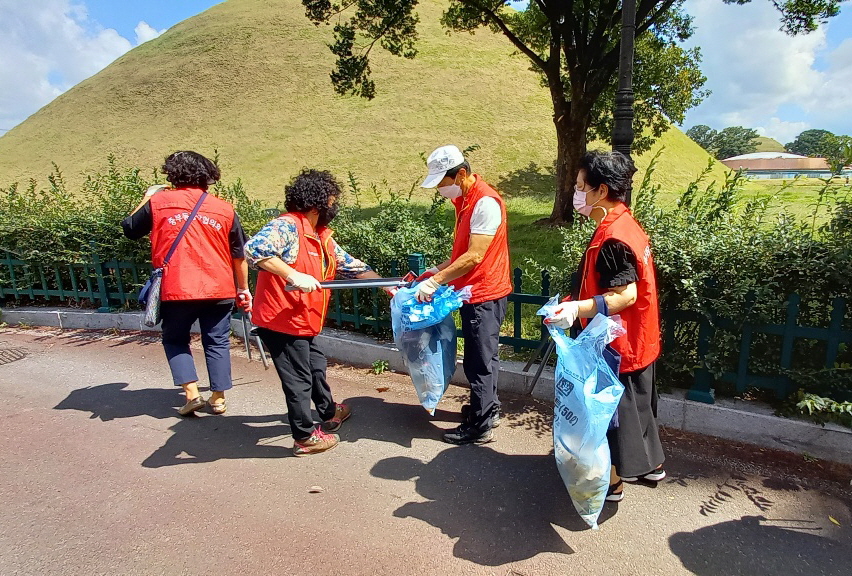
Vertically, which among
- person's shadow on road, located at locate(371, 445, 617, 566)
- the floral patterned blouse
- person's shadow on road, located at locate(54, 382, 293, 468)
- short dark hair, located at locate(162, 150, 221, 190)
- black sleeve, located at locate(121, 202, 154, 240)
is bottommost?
person's shadow on road, located at locate(371, 445, 617, 566)

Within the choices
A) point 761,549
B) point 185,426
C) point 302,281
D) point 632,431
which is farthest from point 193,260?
point 761,549

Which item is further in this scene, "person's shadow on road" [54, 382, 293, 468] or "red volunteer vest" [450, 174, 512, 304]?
"person's shadow on road" [54, 382, 293, 468]

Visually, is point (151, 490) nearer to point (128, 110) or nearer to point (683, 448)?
point (683, 448)

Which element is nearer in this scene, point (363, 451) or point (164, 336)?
point (363, 451)

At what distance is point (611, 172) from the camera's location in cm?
241

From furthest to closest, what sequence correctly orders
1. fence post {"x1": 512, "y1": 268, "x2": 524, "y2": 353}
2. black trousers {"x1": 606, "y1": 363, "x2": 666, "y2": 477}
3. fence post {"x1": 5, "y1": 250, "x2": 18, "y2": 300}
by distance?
fence post {"x1": 5, "y1": 250, "x2": 18, "y2": 300}
fence post {"x1": 512, "y1": 268, "x2": 524, "y2": 353}
black trousers {"x1": 606, "y1": 363, "x2": 666, "y2": 477}

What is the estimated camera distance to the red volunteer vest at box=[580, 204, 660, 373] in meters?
2.39

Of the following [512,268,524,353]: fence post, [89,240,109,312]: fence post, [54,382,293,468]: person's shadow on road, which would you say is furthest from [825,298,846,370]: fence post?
[89,240,109,312]: fence post

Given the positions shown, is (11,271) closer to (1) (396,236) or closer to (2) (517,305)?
(1) (396,236)

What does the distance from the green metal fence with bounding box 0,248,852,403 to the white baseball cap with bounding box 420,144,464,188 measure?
1.19 meters

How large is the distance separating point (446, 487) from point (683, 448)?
1.48 m

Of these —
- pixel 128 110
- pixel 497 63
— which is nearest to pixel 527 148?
pixel 497 63

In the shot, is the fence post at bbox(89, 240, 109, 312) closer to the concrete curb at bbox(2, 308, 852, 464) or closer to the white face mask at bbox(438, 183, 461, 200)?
the concrete curb at bbox(2, 308, 852, 464)

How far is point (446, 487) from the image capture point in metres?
2.91
